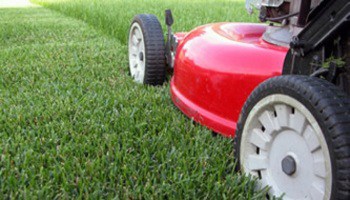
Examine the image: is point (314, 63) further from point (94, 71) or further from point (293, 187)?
point (94, 71)

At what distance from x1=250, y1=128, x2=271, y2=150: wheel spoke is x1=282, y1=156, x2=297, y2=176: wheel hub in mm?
88

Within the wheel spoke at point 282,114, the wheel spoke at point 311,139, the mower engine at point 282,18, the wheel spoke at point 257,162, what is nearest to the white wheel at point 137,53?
the mower engine at point 282,18

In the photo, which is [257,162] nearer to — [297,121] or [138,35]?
[297,121]

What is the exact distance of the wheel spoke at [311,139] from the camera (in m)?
1.28

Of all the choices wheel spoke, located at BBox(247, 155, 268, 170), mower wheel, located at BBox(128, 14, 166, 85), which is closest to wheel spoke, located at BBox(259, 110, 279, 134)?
wheel spoke, located at BBox(247, 155, 268, 170)

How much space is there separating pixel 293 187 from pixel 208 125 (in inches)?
27.3

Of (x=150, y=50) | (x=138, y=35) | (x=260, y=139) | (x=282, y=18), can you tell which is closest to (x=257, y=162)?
(x=260, y=139)

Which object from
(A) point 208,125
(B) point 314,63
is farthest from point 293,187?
(A) point 208,125

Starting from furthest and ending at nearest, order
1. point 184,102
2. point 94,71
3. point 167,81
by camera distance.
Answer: point 94,71, point 167,81, point 184,102

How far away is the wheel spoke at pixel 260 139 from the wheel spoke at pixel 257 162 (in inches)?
1.7

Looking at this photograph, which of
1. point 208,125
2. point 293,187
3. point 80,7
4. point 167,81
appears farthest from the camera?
point 80,7

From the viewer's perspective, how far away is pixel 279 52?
5.92ft

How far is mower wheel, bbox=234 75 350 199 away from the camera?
3.92ft

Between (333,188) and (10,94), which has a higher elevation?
(333,188)
